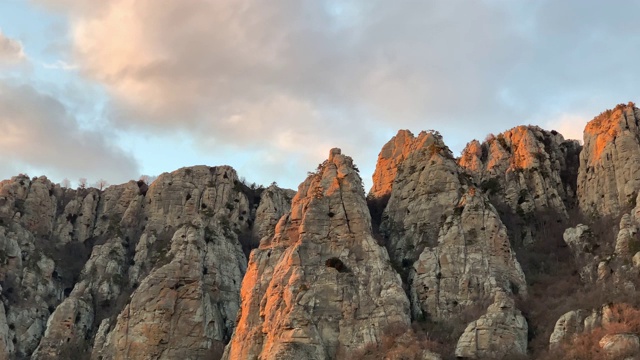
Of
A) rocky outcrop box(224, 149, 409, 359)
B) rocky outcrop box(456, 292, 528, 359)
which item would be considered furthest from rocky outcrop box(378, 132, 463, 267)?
rocky outcrop box(456, 292, 528, 359)

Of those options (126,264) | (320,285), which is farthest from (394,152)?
(126,264)

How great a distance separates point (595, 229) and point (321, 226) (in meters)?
29.3

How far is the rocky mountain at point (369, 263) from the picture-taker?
66.2 metres

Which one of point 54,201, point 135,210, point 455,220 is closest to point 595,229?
point 455,220

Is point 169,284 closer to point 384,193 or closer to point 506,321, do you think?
point 384,193

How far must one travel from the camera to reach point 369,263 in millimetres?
73000

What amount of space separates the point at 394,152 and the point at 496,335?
41.8 metres

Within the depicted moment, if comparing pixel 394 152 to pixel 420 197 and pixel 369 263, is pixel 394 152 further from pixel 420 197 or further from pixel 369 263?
pixel 369 263

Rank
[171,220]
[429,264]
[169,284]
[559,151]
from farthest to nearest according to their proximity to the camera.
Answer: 1. [171,220]
2. [559,151]
3. [169,284]
4. [429,264]

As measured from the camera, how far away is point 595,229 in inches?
3054

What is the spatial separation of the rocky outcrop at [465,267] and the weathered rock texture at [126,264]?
83.9 ft

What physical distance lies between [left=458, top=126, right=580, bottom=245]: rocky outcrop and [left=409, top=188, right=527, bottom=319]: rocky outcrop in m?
9.02

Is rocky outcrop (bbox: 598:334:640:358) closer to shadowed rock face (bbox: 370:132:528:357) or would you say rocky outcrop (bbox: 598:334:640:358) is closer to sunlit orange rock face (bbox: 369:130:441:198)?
shadowed rock face (bbox: 370:132:528:357)

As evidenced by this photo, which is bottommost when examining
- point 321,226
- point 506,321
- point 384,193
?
point 506,321
